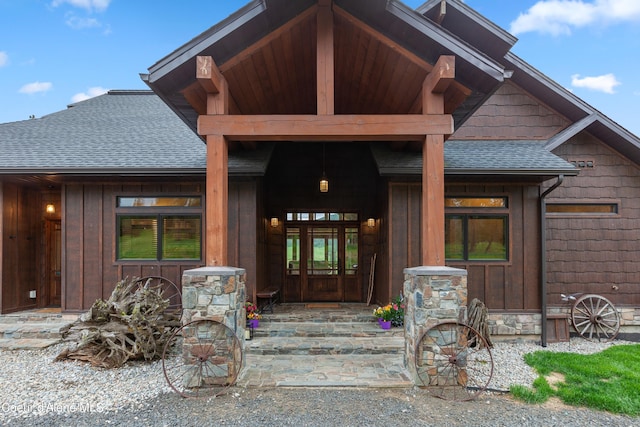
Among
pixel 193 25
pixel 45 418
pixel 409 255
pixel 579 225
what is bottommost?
pixel 45 418

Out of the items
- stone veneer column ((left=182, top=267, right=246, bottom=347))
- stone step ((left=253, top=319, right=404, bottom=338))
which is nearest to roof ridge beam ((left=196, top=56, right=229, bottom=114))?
stone veneer column ((left=182, top=267, right=246, bottom=347))

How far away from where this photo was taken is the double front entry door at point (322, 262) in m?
8.03

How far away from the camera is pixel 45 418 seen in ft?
11.9

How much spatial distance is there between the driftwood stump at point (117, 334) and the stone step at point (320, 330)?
56.8 inches

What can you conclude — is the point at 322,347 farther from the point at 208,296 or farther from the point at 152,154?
the point at 152,154

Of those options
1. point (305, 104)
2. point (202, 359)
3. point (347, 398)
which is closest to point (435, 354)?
point (347, 398)

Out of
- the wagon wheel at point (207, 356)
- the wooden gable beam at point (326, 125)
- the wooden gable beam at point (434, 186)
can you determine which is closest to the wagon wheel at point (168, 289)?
the wagon wheel at point (207, 356)

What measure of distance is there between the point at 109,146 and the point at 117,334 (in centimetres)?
368

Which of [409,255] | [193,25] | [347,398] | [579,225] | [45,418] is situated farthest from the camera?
[193,25]

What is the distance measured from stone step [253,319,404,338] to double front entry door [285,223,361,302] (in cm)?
189

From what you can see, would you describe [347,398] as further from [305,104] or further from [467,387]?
[305,104]

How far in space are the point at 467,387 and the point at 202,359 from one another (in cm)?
294

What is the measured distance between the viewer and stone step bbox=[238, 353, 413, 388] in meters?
4.26

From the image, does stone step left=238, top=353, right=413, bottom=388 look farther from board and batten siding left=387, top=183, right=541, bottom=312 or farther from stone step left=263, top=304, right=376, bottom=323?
board and batten siding left=387, top=183, right=541, bottom=312
